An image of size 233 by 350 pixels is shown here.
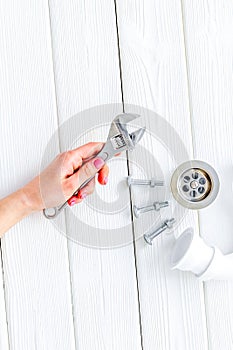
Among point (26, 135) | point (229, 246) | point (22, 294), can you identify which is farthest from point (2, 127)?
point (229, 246)

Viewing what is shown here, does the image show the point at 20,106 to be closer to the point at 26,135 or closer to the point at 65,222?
the point at 26,135

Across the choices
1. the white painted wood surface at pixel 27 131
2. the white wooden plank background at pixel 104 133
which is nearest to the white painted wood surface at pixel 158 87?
the white wooden plank background at pixel 104 133

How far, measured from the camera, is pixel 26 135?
4.38ft

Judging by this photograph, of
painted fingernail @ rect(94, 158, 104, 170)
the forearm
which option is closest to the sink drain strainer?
painted fingernail @ rect(94, 158, 104, 170)

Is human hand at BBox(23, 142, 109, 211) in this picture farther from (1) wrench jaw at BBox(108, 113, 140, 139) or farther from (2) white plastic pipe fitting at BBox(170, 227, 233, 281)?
(2) white plastic pipe fitting at BBox(170, 227, 233, 281)

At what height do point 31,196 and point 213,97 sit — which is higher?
point 213,97

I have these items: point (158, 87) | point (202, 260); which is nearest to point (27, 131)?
point (158, 87)

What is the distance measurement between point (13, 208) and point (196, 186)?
0.96 feet

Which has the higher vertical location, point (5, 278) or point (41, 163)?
point (41, 163)

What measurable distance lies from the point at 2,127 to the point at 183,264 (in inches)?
14.5

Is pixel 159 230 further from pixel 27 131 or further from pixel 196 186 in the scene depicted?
pixel 27 131

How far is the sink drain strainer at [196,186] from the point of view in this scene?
1305mm

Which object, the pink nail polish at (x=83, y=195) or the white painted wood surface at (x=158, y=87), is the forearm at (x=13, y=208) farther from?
the white painted wood surface at (x=158, y=87)

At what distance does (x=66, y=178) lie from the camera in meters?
1.25
